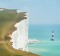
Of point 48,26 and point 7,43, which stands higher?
point 48,26

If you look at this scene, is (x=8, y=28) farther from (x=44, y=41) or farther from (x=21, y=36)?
(x=44, y=41)

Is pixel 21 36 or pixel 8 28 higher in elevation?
pixel 8 28

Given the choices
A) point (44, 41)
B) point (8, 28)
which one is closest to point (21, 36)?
point (8, 28)

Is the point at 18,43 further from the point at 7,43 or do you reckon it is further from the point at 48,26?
the point at 48,26

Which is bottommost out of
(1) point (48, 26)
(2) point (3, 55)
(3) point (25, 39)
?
(2) point (3, 55)

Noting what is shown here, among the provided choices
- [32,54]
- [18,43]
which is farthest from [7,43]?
[32,54]
